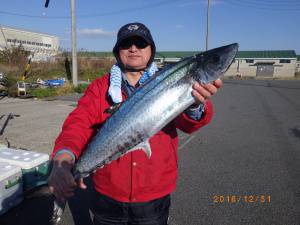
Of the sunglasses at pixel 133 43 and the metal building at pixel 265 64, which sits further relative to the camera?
the metal building at pixel 265 64

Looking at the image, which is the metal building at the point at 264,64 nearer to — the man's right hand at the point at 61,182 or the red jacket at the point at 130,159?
the red jacket at the point at 130,159

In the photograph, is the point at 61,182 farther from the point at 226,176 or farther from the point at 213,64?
→ the point at 226,176

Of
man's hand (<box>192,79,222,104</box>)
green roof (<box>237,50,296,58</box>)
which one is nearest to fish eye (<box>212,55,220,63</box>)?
man's hand (<box>192,79,222,104</box>)

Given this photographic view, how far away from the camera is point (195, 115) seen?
2617 millimetres

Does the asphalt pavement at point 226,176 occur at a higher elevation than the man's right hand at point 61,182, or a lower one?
lower

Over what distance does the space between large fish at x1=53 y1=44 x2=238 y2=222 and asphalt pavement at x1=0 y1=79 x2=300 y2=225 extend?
2449 millimetres

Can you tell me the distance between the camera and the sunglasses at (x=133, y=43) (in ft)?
9.40

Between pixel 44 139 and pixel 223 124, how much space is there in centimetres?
654

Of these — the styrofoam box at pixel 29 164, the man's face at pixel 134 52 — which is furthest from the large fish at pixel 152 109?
the styrofoam box at pixel 29 164

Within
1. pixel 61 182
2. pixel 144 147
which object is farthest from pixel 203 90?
pixel 61 182

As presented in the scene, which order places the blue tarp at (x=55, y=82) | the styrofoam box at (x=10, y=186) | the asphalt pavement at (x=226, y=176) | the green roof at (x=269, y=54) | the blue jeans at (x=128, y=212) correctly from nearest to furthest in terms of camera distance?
the blue jeans at (x=128, y=212) < the styrofoam box at (x=10, y=186) < the asphalt pavement at (x=226, y=176) < the blue tarp at (x=55, y=82) < the green roof at (x=269, y=54)
